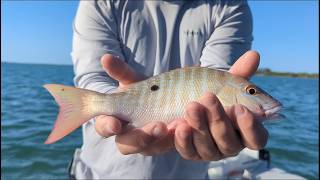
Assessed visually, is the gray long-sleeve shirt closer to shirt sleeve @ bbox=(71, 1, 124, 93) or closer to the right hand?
shirt sleeve @ bbox=(71, 1, 124, 93)

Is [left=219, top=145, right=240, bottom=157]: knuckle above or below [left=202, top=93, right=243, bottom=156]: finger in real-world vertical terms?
below

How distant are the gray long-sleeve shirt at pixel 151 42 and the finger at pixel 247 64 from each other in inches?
28.8

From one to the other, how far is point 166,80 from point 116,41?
1.06 meters

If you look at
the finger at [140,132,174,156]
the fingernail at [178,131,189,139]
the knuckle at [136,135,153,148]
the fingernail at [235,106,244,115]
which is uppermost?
the fingernail at [235,106,244,115]

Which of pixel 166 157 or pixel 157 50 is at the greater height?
pixel 157 50

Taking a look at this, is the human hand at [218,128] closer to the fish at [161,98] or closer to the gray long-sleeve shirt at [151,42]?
the fish at [161,98]

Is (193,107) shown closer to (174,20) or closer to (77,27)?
(174,20)

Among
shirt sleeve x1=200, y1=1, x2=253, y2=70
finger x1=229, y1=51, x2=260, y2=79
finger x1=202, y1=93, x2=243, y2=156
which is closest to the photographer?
finger x1=202, y1=93, x2=243, y2=156

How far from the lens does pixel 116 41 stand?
3068 millimetres

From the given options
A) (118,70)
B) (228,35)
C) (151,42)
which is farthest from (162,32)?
(118,70)

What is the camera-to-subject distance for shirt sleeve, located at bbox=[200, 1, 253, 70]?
9.98ft

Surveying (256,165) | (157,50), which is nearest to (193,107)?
(157,50)

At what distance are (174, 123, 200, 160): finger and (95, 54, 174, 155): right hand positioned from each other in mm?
74

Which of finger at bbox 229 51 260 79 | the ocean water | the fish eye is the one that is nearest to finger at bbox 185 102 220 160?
the fish eye
